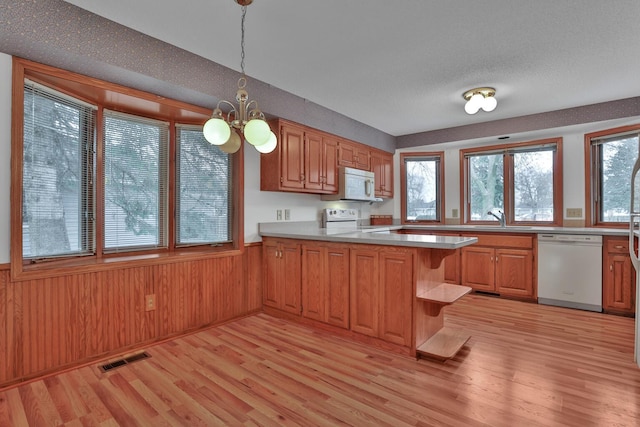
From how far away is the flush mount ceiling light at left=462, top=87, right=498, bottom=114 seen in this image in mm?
3211

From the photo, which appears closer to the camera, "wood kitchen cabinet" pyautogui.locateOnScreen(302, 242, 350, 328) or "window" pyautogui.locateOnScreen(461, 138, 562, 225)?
"wood kitchen cabinet" pyautogui.locateOnScreen(302, 242, 350, 328)

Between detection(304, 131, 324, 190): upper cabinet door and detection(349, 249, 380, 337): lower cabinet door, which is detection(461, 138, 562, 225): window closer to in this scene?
detection(304, 131, 324, 190): upper cabinet door

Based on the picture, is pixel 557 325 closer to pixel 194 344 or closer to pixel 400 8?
pixel 400 8

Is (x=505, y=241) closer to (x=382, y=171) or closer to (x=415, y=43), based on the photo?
(x=382, y=171)

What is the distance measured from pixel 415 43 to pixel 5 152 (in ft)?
9.33

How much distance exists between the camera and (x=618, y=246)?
134 inches

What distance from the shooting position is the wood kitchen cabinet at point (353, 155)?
435 centimetres

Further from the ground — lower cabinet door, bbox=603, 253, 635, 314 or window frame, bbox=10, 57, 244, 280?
window frame, bbox=10, 57, 244, 280

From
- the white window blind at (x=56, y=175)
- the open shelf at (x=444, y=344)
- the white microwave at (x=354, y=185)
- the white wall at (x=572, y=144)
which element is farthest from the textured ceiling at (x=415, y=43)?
the open shelf at (x=444, y=344)

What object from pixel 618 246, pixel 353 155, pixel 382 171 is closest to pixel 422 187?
pixel 382 171

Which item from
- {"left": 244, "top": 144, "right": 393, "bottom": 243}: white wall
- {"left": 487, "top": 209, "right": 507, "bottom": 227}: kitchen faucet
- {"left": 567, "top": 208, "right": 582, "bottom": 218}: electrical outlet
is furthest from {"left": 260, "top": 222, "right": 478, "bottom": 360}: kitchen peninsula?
{"left": 567, "top": 208, "right": 582, "bottom": 218}: electrical outlet

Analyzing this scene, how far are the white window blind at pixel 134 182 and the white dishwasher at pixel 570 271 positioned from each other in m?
4.27

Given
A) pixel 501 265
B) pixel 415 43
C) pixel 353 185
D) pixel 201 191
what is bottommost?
pixel 501 265

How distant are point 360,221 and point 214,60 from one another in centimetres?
330
